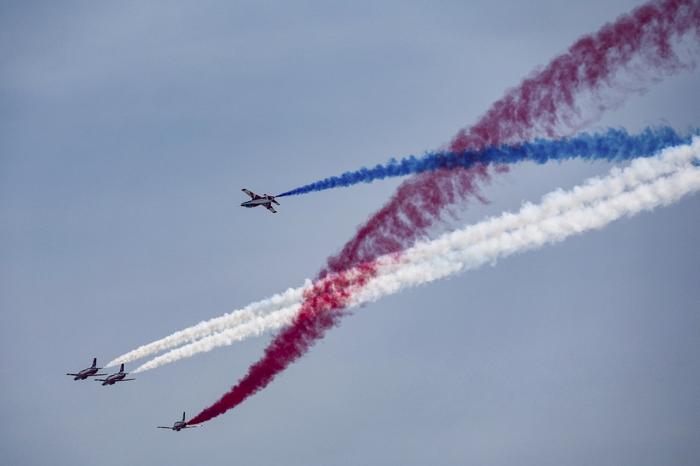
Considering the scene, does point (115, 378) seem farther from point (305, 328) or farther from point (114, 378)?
point (305, 328)

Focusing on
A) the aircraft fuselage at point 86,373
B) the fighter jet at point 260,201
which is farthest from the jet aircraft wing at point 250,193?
the aircraft fuselage at point 86,373

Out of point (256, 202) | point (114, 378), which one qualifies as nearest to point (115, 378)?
point (114, 378)

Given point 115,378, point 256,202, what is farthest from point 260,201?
point 115,378

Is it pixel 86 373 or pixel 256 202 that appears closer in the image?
pixel 256 202

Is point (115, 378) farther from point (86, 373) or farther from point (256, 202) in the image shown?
point (256, 202)

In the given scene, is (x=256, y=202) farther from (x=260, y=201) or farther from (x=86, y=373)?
(x=86, y=373)

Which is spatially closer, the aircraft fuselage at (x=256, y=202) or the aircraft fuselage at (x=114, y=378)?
the aircraft fuselage at (x=256, y=202)

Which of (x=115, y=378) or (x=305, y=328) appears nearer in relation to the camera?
(x=305, y=328)

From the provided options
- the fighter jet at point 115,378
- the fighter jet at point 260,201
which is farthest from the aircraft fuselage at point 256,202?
the fighter jet at point 115,378

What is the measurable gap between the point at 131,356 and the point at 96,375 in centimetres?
977

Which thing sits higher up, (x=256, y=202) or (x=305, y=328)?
(x=256, y=202)

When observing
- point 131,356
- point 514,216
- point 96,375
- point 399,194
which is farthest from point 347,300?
point 96,375

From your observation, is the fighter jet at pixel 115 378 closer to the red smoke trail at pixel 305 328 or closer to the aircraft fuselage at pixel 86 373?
the aircraft fuselage at pixel 86 373

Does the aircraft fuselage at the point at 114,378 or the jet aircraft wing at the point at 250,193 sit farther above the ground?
the jet aircraft wing at the point at 250,193
